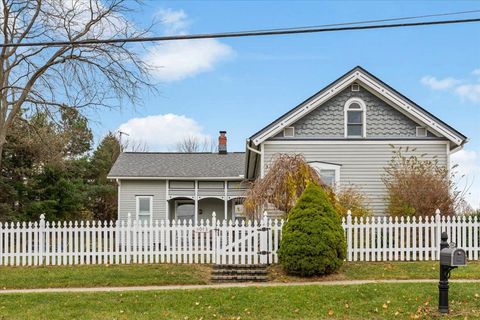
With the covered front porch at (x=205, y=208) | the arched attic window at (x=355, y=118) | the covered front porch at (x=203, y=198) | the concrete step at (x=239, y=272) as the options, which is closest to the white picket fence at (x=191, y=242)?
the concrete step at (x=239, y=272)

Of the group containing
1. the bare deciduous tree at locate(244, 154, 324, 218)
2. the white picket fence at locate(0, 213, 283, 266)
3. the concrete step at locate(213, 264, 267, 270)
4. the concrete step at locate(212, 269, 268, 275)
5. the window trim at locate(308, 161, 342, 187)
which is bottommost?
the concrete step at locate(212, 269, 268, 275)

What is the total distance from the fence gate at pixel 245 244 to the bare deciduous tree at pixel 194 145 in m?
41.6

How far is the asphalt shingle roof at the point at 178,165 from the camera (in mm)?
24812

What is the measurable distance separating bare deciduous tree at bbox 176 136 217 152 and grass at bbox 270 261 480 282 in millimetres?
42434

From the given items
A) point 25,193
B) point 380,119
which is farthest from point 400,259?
point 25,193

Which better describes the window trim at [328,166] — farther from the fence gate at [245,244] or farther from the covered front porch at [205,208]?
the covered front porch at [205,208]

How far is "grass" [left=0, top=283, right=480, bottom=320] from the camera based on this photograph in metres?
8.59

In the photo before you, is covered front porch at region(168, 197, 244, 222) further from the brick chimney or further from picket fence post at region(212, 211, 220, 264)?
picket fence post at region(212, 211, 220, 264)

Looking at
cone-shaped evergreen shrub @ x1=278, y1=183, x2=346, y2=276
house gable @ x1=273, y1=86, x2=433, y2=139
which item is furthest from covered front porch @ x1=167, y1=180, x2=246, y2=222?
cone-shaped evergreen shrub @ x1=278, y1=183, x2=346, y2=276

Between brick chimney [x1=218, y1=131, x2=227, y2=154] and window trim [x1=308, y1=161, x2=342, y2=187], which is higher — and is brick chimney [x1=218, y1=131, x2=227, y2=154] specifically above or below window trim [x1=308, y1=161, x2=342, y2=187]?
above

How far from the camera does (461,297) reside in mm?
9367

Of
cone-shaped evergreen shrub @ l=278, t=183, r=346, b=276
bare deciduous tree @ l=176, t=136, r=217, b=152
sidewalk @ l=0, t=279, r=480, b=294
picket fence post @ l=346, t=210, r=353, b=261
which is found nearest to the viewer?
sidewalk @ l=0, t=279, r=480, b=294

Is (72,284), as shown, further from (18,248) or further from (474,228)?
(474,228)

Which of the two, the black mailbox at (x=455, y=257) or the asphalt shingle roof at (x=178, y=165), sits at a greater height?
the asphalt shingle roof at (x=178, y=165)
